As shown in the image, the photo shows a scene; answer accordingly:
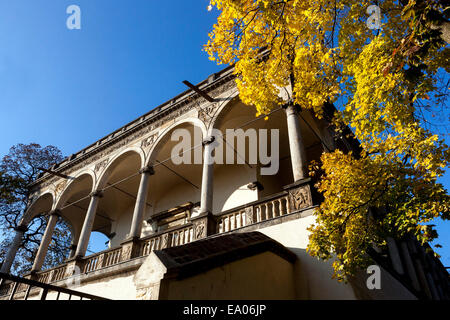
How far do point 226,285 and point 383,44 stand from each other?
4234mm

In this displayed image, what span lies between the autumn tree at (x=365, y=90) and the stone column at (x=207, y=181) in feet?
12.8

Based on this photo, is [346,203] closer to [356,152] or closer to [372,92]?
[372,92]

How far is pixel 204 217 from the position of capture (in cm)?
825

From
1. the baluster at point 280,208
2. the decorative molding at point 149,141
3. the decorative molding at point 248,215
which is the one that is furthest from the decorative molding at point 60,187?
the baluster at point 280,208

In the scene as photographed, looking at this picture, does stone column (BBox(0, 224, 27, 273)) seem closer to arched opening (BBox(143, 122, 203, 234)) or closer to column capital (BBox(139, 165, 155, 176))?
arched opening (BBox(143, 122, 203, 234))

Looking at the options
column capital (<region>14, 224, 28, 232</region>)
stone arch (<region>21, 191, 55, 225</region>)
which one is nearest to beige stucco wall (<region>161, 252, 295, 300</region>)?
stone arch (<region>21, 191, 55, 225</region>)

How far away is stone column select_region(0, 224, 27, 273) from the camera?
15.1 metres

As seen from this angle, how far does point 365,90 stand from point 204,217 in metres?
5.36

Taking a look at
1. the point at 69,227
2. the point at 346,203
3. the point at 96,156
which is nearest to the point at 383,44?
the point at 346,203

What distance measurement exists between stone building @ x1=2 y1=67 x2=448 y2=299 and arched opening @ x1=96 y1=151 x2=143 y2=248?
6 cm

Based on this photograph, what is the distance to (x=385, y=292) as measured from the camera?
662 centimetres

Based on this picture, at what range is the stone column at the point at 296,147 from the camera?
728 centimetres

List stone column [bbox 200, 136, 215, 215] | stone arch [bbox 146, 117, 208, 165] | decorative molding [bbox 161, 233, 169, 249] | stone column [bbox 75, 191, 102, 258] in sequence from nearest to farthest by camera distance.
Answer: stone column [bbox 200, 136, 215, 215]
decorative molding [bbox 161, 233, 169, 249]
stone column [bbox 75, 191, 102, 258]
stone arch [bbox 146, 117, 208, 165]

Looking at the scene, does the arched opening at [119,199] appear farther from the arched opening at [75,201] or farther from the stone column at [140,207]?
the stone column at [140,207]
